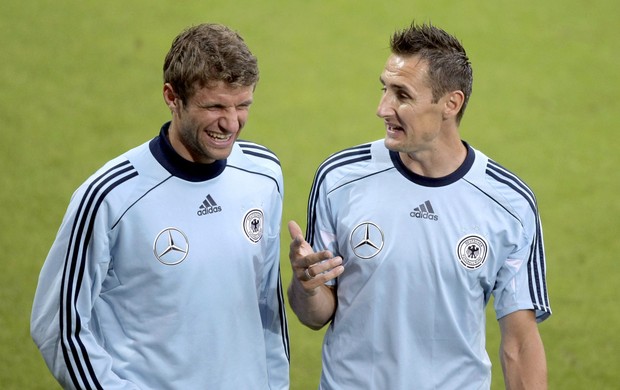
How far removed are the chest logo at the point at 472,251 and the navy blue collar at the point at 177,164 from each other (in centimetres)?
79

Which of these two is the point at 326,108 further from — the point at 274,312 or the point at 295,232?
the point at 295,232

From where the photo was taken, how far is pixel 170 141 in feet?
10.3

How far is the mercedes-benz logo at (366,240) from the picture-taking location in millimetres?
3223

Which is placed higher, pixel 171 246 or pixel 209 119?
A: pixel 209 119

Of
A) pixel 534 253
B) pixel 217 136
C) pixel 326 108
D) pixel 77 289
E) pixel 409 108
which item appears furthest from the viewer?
pixel 326 108

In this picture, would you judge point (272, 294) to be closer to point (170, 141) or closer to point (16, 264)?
point (170, 141)

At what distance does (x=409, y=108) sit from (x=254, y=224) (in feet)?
1.95

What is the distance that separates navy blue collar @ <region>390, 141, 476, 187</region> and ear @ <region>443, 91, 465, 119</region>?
5.8 inches

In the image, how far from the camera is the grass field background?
5793 millimetres

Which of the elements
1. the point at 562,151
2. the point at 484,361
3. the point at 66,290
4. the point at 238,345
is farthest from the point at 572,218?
the point at 66,290

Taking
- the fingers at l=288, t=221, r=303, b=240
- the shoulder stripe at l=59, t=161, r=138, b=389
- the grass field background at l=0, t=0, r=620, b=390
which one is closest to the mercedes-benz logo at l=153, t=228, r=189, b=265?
the shoulder stripe at l=59, t=161, r=138, b=389

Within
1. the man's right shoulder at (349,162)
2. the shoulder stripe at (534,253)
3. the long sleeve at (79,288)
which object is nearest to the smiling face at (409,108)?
the man's right shoulder at (349,162)

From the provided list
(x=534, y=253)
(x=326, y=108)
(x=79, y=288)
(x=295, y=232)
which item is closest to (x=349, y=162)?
(x=295, y=232)

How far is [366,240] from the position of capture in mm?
3229
